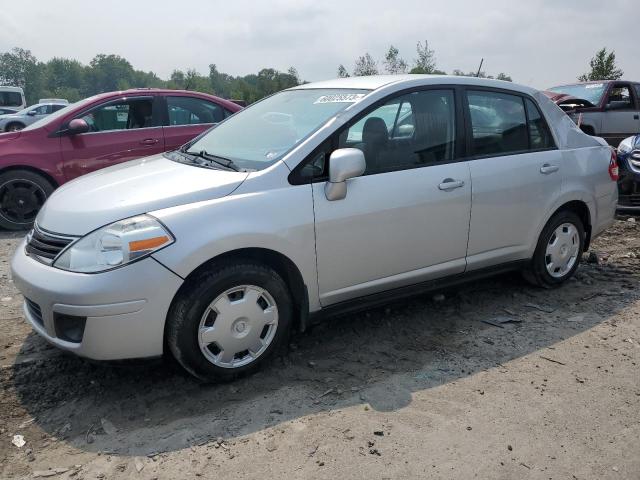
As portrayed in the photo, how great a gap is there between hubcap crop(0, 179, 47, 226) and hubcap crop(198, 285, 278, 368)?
4.65 m

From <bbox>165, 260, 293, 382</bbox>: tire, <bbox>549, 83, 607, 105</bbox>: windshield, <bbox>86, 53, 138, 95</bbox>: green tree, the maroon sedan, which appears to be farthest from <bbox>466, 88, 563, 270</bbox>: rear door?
<bbox>86, 53, 138, 95</bbox>: green tree

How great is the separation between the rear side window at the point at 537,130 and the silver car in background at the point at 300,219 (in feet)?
0.04

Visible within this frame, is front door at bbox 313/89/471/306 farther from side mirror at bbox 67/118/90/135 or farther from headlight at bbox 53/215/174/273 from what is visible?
side mirror at bbox 67/118/90/135

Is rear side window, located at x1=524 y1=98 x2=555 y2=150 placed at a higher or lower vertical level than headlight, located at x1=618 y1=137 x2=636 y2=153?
higher

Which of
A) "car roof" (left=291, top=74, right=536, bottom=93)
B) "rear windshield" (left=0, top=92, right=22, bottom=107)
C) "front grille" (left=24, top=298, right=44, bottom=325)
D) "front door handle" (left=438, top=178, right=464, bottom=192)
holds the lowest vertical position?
"front grille" (left=24, top=298, right=44, bottom=325)

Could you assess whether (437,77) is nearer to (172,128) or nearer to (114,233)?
(114,233)

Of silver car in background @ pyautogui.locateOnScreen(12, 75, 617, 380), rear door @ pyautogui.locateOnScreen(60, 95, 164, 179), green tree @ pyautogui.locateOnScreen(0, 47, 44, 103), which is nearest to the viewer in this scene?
silver car in background @ pyautogui.locateOnScreen(12, 75, 617, 380)

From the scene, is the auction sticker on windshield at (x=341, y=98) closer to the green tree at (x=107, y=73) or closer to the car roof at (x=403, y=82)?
the car roof at (x=403, y=82)

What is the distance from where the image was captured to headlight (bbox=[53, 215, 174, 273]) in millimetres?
2748

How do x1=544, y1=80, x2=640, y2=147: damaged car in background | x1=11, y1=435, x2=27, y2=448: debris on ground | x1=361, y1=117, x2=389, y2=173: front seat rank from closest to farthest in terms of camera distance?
x1=11, y1=435, x2=27, y2=448: debris on ground < x1=361, y1=117, x2=389, y2=173: front seat < x1=544, y1=80, x2=640, y2=147: damaged car in background

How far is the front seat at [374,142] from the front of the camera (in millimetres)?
3477

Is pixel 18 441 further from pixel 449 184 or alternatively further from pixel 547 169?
pixel 547 169

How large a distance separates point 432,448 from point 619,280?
3205 mm

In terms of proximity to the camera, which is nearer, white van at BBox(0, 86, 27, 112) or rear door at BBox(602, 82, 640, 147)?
rear door at BBox(602, 82, 640, 147)
